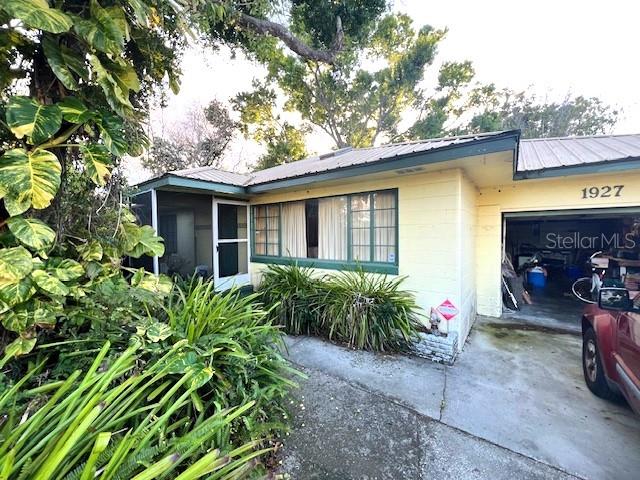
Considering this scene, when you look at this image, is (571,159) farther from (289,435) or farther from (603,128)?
(603,128)

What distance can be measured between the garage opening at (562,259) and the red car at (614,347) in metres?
1.24

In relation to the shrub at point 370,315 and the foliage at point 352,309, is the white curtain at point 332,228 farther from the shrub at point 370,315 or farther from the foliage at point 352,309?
the shrub at point 370,315

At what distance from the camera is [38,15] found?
4.83ft

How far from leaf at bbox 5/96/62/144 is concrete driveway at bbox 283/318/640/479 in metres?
2.65

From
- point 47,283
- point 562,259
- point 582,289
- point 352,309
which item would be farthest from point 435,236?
point 562,259

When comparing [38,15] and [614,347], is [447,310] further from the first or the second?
[38,15]

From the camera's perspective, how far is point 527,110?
54.5ft

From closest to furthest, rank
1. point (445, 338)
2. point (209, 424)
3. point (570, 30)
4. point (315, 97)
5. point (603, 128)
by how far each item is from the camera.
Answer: point (209, 424)
point (445, 338)
point (570, 30)
point (315, 97)
point (603, 128)

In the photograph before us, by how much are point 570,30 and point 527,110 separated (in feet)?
35.8

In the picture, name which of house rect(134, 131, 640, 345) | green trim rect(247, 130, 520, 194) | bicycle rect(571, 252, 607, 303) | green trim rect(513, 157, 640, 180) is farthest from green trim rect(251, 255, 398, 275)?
bicycle rect(571, 252, 607, 303)

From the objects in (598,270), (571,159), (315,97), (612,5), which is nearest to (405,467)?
(571,159)

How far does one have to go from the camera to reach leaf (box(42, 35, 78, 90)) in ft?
5.67

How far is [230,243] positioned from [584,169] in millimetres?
6705

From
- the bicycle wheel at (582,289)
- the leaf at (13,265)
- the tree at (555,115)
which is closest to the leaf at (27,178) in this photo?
the leaf at (13,265)
